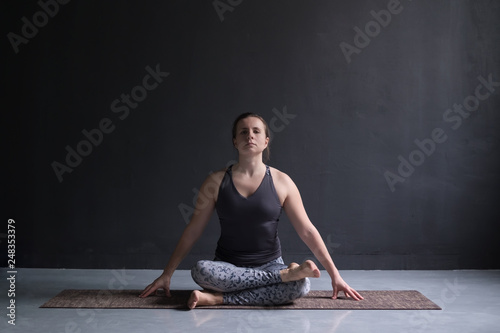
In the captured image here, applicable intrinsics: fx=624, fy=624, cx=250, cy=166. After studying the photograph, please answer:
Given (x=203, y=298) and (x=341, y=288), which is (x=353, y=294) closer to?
(x=341, y=288)

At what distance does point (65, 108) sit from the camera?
3938 mm

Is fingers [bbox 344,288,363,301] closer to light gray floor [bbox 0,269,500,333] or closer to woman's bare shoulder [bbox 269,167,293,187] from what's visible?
light gray floor [bbox 0,269,500,333]

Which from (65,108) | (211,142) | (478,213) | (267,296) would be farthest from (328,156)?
(65,108)

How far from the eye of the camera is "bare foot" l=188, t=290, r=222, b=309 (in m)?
2.75

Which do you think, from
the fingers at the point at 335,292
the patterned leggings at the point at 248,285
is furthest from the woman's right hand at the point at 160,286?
the fingers at the point at 335,292

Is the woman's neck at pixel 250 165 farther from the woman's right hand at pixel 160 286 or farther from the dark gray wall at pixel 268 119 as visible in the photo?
the dark gray wall at pixel 268 119

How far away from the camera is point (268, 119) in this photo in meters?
3.97

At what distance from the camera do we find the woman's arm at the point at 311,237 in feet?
9.66

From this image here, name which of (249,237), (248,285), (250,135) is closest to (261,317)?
(248,285)

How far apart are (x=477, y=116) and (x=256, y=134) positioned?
173 cm

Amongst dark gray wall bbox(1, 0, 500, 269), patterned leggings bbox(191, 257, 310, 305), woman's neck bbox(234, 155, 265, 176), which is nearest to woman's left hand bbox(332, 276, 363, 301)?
patterned leggings bbox(191, 257, 310, 305)

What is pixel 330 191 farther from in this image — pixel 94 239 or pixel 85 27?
pixel 85 27

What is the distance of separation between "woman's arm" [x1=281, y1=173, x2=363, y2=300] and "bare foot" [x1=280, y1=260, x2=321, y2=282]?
222 mm

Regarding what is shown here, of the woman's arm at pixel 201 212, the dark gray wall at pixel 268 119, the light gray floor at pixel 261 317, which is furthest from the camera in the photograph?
the dark gray wall at pixel 268 119
